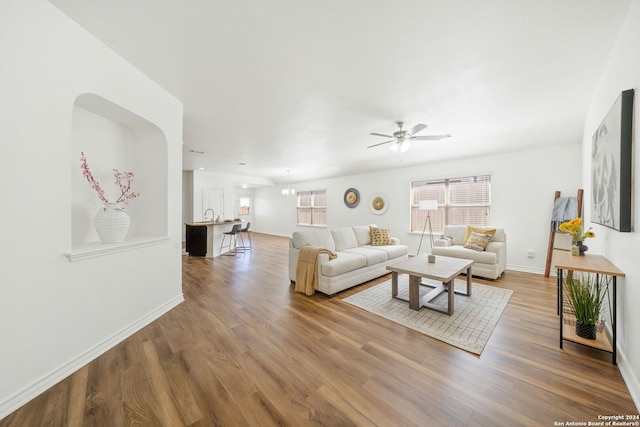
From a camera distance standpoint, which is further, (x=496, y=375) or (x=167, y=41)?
(x=167, y=41)

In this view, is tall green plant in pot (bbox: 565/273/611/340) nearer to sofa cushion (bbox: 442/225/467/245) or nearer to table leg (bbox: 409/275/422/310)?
table leg (bbox: 409/275/422/310)

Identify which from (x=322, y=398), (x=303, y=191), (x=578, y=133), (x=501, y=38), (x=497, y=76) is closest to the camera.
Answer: (x=322, y=398)

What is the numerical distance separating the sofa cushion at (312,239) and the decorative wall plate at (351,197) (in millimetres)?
3491

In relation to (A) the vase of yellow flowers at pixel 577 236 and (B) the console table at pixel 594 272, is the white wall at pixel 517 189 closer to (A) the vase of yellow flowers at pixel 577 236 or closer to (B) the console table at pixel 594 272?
(A) the vase of yellow flowers at pixel 577 236

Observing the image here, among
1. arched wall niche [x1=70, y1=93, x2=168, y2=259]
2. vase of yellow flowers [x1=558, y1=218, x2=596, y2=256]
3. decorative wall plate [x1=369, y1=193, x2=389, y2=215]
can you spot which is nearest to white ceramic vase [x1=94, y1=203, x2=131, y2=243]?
arched wall niche [x1=70, y1=93, x2=168, y2=259]

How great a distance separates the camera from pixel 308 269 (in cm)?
340

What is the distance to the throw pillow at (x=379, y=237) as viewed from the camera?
479cm

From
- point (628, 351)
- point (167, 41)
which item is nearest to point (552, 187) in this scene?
point (628, 351)

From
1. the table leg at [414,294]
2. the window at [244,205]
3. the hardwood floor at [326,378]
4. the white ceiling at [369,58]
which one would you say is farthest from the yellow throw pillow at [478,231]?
the window at [244,205]

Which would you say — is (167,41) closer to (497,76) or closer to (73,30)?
(73,30)

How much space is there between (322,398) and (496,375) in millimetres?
1327

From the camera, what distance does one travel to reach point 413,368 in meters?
1.83

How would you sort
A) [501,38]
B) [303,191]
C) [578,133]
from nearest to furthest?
[501,38], [578,133], [303,191]

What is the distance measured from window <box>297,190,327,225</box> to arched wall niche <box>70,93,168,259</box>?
6182mm
